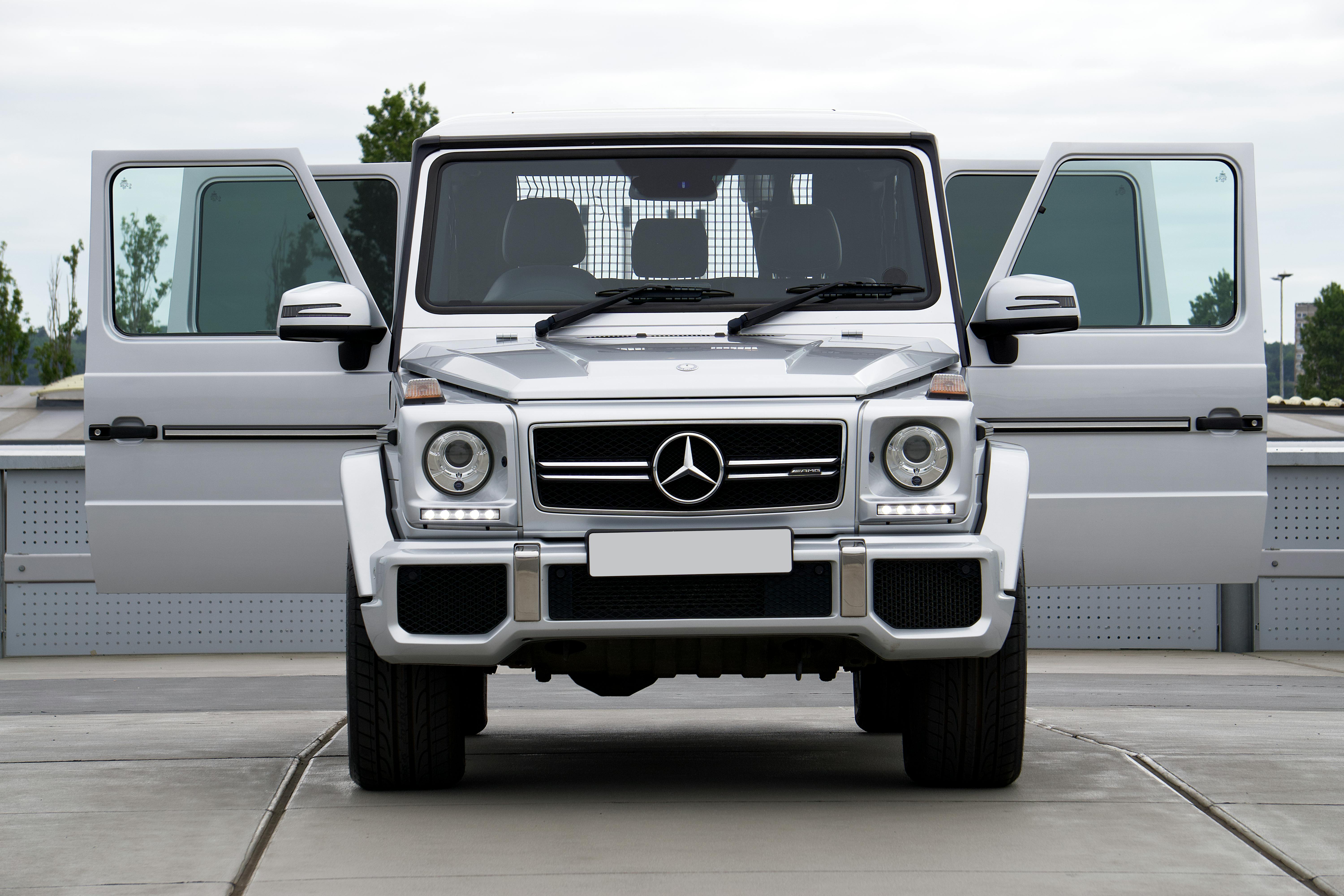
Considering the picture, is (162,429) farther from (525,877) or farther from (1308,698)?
(1308,698)

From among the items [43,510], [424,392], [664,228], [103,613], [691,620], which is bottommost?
[103,613]

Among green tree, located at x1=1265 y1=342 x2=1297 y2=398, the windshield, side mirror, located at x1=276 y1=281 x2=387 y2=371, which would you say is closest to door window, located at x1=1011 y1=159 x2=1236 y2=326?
the windshield

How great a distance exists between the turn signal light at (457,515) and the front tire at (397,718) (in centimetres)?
37

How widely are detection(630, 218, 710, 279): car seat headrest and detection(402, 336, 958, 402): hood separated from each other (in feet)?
1.10

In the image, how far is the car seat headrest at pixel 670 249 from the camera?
5.62 m

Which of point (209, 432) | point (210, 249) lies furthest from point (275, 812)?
point (210, 249)

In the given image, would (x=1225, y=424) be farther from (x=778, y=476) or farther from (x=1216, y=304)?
(x=778, y=476)

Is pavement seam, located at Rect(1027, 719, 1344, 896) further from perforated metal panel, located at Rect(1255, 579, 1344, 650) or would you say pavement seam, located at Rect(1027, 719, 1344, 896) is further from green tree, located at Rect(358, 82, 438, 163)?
green tree, located at Rect(358, 82, 438, 163)

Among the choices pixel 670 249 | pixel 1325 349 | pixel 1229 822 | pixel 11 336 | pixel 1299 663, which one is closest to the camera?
pixel 1229 822

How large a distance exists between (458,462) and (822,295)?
1.42 metres

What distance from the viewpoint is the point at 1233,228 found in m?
6.50

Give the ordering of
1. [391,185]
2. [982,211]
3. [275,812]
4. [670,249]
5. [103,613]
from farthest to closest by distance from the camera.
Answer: [103,613] < [391,185] < [982,211] < [670,249] < [275,812]

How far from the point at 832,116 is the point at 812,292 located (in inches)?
29.5

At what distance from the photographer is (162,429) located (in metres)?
6.23
